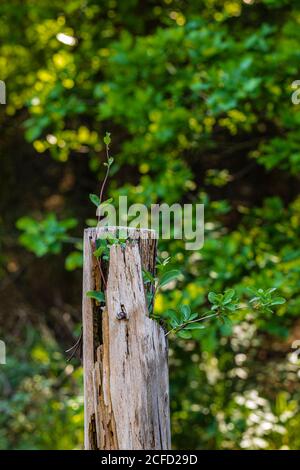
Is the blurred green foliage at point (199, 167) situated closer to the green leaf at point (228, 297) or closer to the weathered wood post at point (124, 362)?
the green leaf at point (228, 297)

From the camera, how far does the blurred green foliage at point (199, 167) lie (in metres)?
3.37

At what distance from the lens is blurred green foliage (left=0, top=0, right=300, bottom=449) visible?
3367 mm

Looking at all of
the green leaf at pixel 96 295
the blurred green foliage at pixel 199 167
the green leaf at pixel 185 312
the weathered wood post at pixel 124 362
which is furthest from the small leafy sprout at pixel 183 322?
the blurred green foliage at pixel 199 167

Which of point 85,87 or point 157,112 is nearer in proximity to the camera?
point 157,112

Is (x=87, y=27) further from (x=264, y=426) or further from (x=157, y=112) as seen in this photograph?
(x=264, y=426)

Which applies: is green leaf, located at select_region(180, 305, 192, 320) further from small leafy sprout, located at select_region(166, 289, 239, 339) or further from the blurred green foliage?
the blurred green foliage

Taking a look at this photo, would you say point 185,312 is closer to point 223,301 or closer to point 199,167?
point 223,301

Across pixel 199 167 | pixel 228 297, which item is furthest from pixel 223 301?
pixel 199 167

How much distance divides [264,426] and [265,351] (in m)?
0.91

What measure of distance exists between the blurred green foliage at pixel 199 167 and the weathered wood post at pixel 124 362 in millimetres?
1244

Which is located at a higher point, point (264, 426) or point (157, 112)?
point (157, 112)

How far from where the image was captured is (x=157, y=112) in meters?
3.61

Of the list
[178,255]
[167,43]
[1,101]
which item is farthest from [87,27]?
[178,255]

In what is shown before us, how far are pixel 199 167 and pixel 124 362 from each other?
2.93 metres
